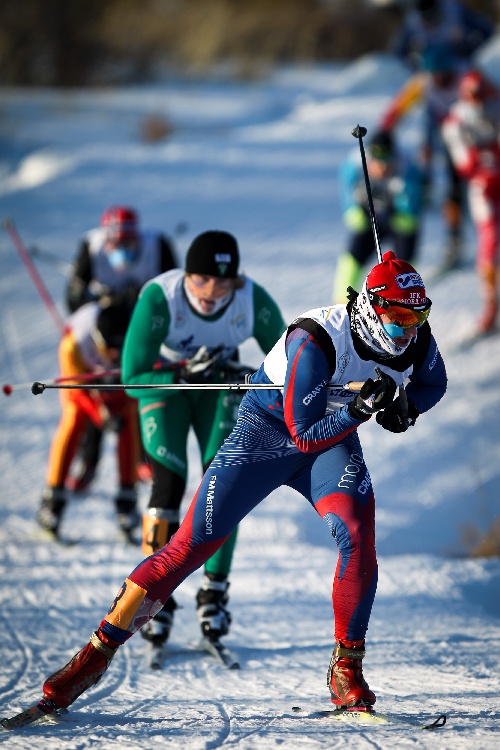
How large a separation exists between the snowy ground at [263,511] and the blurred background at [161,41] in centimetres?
407

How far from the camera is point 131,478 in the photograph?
700cm

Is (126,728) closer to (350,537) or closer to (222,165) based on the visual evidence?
(350,537)

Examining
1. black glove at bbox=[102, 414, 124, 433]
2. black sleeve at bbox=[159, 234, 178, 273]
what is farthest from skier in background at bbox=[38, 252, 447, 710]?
black sleeve at bbox=[159, 234, 178, 273]

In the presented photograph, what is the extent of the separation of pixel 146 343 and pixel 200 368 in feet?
0.94

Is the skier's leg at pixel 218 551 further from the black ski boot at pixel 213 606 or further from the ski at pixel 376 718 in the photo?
the ski at pixel 376 718

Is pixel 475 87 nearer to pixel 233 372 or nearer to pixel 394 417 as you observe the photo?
pixel 233 372

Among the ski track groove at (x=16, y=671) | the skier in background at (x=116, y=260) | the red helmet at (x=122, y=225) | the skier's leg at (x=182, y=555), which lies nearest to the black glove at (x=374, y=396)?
the skier's leg at (x=182, y=555)

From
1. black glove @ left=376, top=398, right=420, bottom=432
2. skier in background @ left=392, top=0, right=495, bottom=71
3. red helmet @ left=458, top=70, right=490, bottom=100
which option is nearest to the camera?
black glove @ left=376, top=398, right=420, bottom=432

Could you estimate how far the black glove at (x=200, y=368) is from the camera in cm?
500

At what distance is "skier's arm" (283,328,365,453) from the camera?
382cm

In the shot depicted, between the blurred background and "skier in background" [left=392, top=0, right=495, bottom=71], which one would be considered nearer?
"skier in background" [left=392, top=0, right=495, bottom=71]

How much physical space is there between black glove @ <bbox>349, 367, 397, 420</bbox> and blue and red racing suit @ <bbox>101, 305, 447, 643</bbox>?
8cm

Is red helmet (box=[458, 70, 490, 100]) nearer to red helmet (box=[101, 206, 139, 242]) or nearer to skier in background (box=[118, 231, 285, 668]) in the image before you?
red helmet (box=[101, 206, 139, 242])

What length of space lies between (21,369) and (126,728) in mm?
6130
